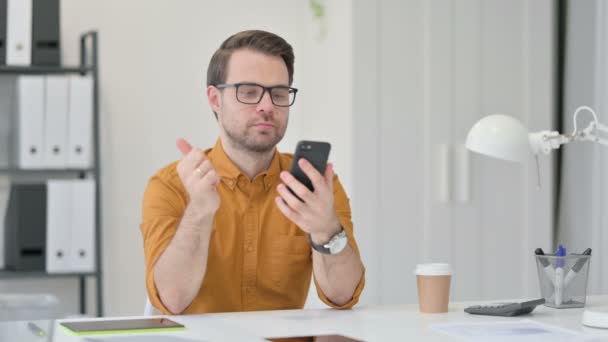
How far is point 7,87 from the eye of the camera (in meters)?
3.52

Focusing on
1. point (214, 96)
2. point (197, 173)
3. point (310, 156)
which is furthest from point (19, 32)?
point (310, 156)

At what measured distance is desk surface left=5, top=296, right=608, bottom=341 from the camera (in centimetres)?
165

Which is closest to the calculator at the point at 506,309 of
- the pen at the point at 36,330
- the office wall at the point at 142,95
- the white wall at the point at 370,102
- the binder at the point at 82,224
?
the pen at the point at 36,330

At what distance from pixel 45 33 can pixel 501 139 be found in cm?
201

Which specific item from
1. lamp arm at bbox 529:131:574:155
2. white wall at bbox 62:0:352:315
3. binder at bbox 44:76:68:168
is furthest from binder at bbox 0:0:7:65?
lamp arm at bbox 529:131:574:155

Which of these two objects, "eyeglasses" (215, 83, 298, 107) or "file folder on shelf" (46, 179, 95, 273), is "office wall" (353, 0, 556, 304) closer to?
"file folder on shelf" (46, 179, 95, 273)

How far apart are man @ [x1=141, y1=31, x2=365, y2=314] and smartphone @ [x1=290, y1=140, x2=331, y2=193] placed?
0.03 m

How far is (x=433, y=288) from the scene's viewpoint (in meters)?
1.96

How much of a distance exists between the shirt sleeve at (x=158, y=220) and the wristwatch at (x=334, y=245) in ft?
1.10

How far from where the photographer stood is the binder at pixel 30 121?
3301mm

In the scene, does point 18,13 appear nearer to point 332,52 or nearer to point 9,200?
point 9,200

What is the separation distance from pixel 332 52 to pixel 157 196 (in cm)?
154

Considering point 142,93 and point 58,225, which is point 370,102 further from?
point 58,225

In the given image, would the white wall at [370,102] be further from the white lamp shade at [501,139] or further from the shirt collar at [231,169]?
the white lamp shade at [501,139]
